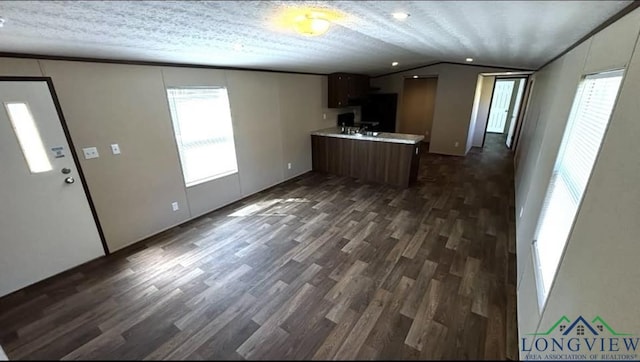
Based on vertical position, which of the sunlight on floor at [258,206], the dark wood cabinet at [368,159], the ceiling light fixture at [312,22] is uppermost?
the ceiling light fixture at [312,22]

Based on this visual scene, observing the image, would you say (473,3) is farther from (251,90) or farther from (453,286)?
(251,90)

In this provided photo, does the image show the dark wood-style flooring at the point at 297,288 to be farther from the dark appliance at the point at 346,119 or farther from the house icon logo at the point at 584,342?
the dark appliance at the point at 346,119

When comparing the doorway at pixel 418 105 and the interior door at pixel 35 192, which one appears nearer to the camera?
the interior door at pixel 35 192

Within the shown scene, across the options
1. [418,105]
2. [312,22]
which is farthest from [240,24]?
[418,105]

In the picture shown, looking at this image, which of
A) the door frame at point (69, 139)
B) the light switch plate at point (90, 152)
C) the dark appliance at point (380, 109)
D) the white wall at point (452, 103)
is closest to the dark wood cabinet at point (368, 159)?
the dark appliance at point (380, 109)

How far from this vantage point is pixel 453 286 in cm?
224

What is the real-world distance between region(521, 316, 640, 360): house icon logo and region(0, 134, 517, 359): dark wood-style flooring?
9.8 inches

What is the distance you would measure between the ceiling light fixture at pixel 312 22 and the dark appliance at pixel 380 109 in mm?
5549

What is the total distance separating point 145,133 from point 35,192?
3.57 ft

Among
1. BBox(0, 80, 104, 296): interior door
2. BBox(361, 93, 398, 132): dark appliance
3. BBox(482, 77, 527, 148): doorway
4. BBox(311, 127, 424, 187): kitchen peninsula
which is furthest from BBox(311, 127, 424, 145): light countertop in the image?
BBox(482, 77, 527, 148): doorway

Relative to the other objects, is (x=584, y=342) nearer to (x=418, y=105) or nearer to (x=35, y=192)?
(x=35, y=192)

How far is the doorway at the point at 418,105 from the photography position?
25.2ft

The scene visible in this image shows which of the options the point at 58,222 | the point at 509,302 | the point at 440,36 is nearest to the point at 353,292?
the point at 509,302

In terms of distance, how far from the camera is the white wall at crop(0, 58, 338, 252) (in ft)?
8.09
